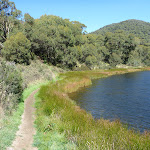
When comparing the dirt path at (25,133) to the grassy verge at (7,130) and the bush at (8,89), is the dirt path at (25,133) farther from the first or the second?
→ the bush at (8,89)

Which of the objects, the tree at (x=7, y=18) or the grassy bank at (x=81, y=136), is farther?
the tree at (x=7, y=18)

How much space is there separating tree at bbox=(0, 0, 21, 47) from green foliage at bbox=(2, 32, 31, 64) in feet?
21.0

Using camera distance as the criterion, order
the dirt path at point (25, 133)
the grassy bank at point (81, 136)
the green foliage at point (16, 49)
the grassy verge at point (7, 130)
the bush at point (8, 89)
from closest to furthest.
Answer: the grassy bank at point (81, 136) < the grassy verge at point (7, 130) < the dirt path at point (25, 133) < the bush at point (8, 89) < the green foliage at point (16, 49)

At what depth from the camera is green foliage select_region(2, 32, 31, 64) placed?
115ft

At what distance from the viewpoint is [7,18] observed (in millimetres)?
41469

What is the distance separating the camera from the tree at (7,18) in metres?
40.8

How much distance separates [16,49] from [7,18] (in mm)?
10769

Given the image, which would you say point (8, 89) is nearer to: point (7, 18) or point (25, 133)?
point (25, 133)

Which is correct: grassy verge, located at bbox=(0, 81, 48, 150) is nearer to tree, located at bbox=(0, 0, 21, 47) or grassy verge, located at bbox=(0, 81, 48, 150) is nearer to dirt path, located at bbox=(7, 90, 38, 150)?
dirt path, located at bbox=(7, 90, 38, 150)

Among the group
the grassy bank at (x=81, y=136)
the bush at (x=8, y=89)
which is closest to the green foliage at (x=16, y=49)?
the bush at (x=8, y=89)

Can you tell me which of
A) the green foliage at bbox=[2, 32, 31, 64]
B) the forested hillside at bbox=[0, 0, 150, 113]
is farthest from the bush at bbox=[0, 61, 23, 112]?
the green foliage at bbox=[2, 32, 31, 64]

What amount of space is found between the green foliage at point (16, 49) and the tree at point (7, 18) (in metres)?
6.42

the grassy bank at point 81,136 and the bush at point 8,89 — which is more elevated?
the bush at point 8,89

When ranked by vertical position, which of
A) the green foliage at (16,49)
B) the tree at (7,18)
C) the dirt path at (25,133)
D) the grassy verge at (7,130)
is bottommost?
the dirt path at (25,133)
